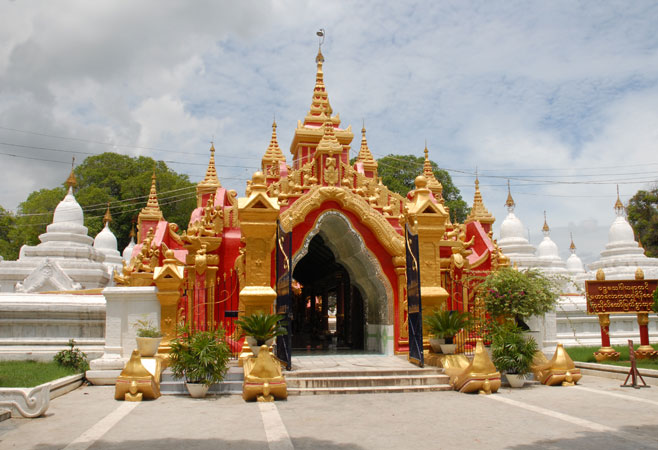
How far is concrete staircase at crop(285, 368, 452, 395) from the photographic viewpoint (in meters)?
9.22

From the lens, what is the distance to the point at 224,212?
12570mm

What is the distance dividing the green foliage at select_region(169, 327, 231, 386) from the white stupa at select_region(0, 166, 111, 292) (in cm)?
1294

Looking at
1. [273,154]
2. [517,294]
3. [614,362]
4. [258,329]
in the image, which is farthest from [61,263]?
[614,362]

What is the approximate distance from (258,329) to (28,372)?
4.70 m

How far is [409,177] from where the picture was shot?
3959cm

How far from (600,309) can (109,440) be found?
434 inches

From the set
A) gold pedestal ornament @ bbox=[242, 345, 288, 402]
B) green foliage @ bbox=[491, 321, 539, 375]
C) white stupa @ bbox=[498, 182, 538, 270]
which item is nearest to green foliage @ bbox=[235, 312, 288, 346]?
gold pedestal ornament @ bbox=[242, 345, 288, 402]

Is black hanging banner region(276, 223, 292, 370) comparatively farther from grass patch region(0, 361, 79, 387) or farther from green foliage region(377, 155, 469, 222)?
green foliage region(377, 155, 469, 222)

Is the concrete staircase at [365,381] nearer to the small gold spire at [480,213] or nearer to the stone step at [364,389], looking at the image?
the stone step at [364,389]

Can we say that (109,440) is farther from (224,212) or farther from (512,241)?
(512,241)

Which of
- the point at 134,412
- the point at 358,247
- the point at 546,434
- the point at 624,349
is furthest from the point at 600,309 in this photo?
the point at 134,412

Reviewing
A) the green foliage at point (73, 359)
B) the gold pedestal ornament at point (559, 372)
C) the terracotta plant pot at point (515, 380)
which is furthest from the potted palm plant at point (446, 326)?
the green foliage at point (73, 359)

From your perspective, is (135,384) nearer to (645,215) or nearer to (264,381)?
(264,381)

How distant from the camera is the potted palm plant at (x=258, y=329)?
30.3ft
